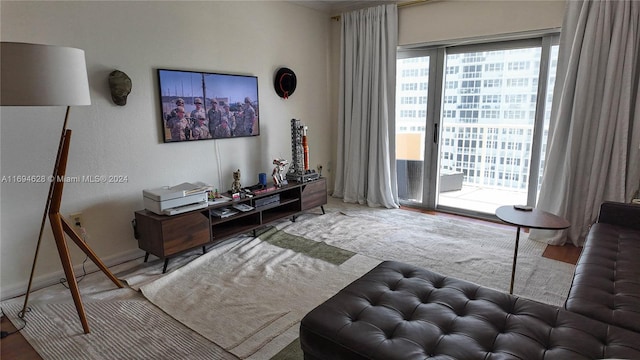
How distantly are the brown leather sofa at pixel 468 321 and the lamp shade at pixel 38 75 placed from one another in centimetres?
164

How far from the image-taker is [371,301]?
1.59m

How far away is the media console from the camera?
2643mm

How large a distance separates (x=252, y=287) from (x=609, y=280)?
205cm

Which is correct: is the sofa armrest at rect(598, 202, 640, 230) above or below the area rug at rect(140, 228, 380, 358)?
above

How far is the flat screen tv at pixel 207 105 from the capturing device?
301cm

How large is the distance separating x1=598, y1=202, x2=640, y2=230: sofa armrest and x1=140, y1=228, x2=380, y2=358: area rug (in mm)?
1647

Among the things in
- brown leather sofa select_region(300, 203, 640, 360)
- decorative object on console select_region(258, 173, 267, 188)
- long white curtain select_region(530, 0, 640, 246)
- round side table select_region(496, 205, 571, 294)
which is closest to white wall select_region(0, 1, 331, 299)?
decorative object on console select_region(258, 173, 267, 188)

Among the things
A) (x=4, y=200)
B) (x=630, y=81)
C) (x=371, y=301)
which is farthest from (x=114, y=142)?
(x=630, y=81)

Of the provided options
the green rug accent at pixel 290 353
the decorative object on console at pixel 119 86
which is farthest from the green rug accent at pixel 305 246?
the decorative object on console at pixel 119 86

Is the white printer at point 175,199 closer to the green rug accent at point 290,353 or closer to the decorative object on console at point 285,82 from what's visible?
the green rug accent at point 290,353

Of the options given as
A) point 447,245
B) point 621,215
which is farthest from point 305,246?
point 621,215

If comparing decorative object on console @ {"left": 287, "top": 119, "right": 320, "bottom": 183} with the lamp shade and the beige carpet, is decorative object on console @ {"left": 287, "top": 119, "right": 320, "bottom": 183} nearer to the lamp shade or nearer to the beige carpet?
the beige carpet

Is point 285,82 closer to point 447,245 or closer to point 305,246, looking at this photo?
point 305,246

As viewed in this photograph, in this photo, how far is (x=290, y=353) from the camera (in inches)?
72.0
